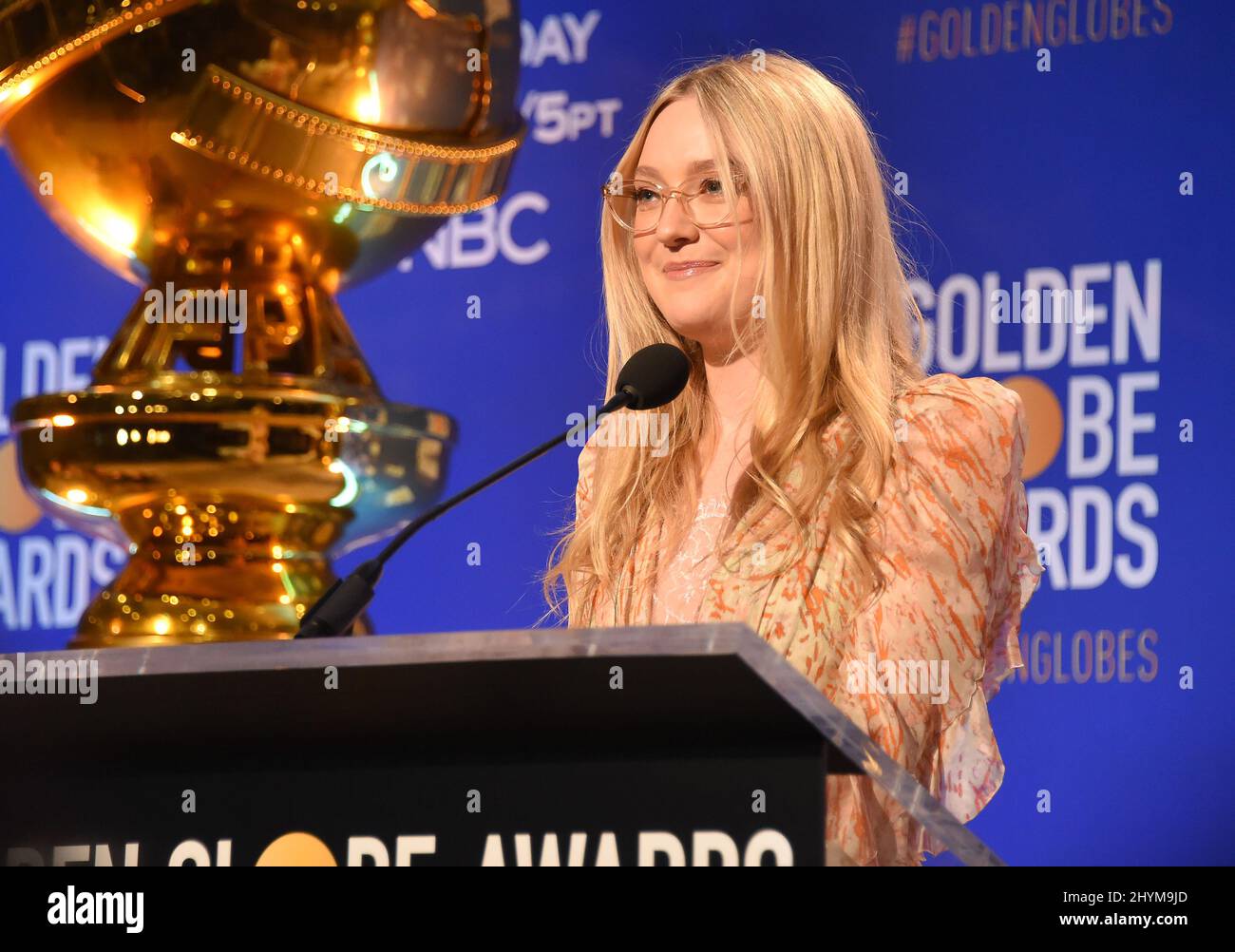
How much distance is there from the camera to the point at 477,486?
4.58 feet

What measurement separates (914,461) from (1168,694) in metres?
1.05

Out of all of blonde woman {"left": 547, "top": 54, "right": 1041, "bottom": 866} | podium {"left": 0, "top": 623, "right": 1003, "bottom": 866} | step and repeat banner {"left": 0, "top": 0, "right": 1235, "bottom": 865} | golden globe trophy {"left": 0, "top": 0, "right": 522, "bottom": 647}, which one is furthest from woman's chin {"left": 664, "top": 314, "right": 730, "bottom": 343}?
podium {"left": 0, "top": 623, "right": 1003, "bottom": 866}

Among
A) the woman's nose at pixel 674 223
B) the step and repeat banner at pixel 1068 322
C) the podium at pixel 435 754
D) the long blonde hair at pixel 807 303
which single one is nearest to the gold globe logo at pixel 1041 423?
the step and repeat banner at pixel 1068 322

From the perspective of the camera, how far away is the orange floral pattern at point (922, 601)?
1505 millimetres

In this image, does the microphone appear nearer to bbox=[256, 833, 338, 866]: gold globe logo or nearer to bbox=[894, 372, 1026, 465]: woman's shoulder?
bbox=[256, 833, 338, 866]: gold globe logo

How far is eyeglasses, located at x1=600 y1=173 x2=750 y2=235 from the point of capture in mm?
1777

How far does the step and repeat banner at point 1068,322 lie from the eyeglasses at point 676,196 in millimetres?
687

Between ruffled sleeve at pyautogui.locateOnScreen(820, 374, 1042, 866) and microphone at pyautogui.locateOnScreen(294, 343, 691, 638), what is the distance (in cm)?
27

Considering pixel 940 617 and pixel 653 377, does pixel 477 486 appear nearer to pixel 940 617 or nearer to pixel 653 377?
pixel 653 377

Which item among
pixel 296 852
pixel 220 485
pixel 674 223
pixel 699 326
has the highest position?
pixel 674 223

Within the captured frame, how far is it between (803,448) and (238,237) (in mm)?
703

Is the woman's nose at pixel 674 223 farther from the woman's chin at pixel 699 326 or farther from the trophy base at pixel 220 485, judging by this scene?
the trophy base at pixel 220 485

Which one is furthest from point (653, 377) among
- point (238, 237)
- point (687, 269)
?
point (238, 237)
